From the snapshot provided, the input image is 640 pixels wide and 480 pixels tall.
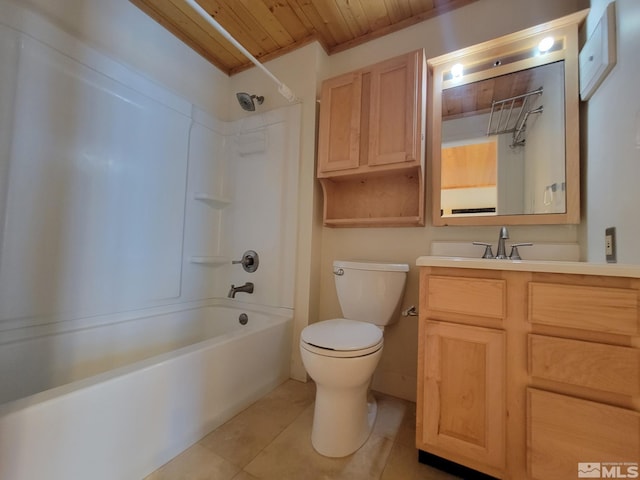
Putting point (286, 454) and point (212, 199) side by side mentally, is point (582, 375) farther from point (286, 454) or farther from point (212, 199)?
point (212, 199)

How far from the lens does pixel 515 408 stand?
0.81m

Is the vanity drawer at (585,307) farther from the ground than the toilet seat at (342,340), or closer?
farther from the ground

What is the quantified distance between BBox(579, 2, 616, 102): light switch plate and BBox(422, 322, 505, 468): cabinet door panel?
1.10 meters

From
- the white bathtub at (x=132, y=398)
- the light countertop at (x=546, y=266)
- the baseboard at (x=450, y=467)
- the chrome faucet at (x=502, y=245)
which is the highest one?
the chrome faucet at (x=502, y=245)

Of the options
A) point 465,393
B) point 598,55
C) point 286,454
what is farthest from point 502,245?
point 286,454

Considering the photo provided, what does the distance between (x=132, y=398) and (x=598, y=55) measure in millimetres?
2174

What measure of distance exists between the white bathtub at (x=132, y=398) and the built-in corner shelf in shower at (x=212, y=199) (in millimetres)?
834

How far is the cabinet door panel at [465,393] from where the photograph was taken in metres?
0.84

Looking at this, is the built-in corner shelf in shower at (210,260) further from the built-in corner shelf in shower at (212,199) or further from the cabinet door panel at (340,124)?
the cabinet door panel at (340,124)

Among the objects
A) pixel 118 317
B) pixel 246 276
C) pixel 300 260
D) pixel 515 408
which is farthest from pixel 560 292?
pixel 118 317

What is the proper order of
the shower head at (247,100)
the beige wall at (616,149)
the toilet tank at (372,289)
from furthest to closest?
the shower head at (247,100) < the toilet tank at (372,289) < the beige wall at (616,149)

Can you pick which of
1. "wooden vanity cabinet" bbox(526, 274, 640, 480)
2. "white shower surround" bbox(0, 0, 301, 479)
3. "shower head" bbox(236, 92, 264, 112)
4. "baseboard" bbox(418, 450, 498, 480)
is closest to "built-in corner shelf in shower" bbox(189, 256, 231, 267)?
"white shower surround" bbox(0, 0, 301, 479)

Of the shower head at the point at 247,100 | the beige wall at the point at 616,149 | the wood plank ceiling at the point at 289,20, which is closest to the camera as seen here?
the beige wall at the point at 616,149

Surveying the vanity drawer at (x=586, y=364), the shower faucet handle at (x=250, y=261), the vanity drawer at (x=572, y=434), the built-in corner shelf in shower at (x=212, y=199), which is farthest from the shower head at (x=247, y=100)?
the vanity drawer at (x=572, y=434)
